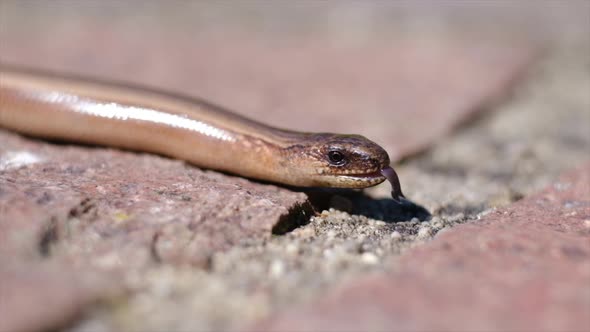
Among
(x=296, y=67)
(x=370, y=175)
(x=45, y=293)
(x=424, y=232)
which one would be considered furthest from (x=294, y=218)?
(x=296, y=67)

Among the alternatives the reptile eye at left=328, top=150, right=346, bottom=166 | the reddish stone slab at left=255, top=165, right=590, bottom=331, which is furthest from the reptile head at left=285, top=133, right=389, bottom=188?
the reddish stone slab at left=255, top=165, right=590, bottom=331

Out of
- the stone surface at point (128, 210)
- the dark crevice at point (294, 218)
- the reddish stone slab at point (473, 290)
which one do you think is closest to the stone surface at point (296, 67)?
the dark crevice at point (294, 218)

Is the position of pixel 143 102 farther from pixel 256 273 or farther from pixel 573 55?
pixel 573 55

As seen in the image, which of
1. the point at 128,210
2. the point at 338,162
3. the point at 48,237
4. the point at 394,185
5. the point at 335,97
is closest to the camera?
the point at 48,237

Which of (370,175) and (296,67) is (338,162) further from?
(296,67)

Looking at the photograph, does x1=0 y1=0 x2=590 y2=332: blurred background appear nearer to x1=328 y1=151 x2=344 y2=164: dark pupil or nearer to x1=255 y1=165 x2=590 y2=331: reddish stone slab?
x1=255 y1=165 x2=590 y2=331: reddish stone slab

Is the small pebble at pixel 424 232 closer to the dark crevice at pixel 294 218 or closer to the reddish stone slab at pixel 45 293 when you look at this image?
the dark crevice at pixel 294 218
